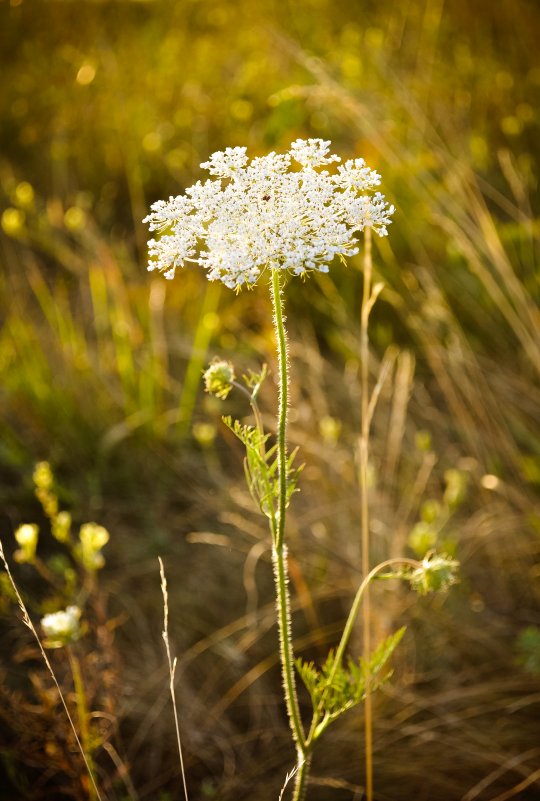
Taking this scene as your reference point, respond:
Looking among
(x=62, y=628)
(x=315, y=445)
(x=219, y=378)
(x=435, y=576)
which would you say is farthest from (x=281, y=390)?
(x=315, y=445)

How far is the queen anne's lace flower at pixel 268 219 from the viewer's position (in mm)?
795

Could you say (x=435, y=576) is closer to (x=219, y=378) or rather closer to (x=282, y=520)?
(x=282, y=520)

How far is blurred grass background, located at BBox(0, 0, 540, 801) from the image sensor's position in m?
1.52

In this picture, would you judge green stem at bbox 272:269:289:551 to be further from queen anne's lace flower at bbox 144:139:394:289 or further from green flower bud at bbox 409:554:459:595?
green flower bud at bbox 409:554:459:595

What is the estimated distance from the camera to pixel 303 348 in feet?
6.96

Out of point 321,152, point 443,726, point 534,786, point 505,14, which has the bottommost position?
point 534,786

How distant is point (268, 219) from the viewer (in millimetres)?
821

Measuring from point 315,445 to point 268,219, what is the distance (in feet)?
3.34

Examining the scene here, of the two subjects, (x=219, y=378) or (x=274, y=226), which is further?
(x=219, y=378)

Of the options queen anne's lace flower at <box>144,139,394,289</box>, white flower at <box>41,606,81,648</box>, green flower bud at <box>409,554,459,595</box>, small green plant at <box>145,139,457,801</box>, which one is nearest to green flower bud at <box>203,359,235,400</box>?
small green plant at <box>145,139,457,801</box>

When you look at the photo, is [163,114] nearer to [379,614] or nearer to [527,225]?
[527,225]

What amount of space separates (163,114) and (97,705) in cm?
338

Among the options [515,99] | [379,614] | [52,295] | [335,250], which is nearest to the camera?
[335,250]

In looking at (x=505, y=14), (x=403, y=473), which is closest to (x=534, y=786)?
(x=403, y=473)
